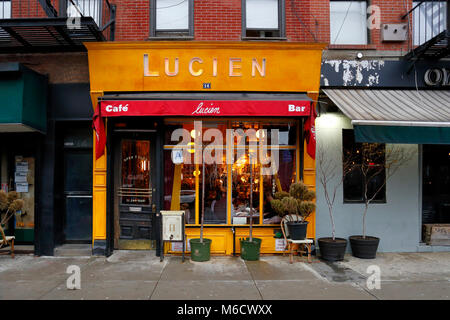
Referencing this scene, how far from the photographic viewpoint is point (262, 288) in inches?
228

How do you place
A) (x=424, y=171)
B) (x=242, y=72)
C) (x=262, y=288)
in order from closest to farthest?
(x=262, y=288)
(x=242, y=72)
(x=424, y=171)

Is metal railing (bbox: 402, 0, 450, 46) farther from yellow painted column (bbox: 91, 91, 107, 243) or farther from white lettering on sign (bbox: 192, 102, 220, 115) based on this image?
yellow painted column (bbox: 91, 91, 107, 243)

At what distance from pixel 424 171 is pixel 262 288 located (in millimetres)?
5709

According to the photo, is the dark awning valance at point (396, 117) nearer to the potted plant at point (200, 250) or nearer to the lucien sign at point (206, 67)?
the lucien sign at point (206, 67)

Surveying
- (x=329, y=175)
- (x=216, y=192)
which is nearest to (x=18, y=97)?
(x=216, y=192)

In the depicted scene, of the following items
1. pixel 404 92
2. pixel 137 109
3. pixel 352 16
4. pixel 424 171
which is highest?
pixel 352 16

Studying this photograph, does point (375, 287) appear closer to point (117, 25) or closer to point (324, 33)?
point (324, 33)

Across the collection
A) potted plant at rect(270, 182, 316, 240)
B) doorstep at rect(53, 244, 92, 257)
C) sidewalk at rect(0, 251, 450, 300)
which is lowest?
sidewalk at rect(0, 251, 450, 300)

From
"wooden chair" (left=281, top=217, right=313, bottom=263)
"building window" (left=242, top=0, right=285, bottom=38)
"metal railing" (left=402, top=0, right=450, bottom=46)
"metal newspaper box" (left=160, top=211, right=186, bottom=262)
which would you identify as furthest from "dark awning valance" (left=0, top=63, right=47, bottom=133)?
"metal railing" (left=402, top=0, right=450, bottom=46)

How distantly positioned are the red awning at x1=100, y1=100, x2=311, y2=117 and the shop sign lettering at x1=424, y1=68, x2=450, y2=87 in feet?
11.3

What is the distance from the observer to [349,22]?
28.6 feet

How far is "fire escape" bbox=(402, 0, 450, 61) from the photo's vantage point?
812 centimetres

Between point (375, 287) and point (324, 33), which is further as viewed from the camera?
point (324, 33)

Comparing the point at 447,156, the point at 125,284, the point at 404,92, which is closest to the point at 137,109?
the point at 125,284
